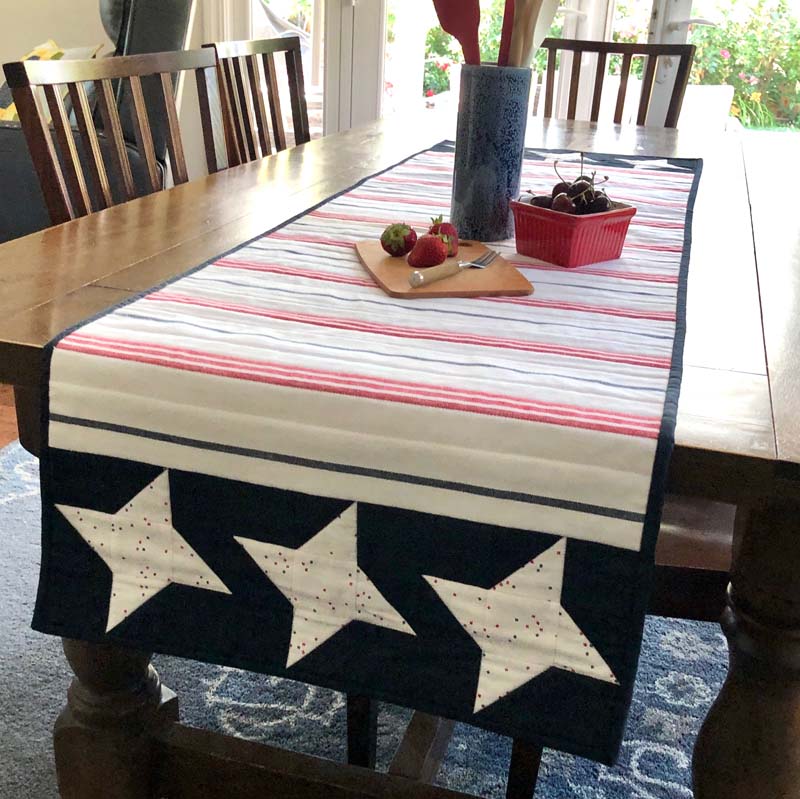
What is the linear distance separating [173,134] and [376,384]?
1.12 metres

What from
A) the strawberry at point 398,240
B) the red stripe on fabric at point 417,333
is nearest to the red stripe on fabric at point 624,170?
the strawberry at point 398,240

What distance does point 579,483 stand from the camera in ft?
2.21

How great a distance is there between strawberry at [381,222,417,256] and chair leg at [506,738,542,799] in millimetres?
549

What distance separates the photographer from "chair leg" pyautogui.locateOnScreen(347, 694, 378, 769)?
1144mm

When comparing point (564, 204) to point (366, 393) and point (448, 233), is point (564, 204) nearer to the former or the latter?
point (448, 233)

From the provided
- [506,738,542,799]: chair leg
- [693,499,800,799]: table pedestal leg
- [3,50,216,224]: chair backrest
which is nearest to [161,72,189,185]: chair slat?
[3,50,216,224]: chair backrest

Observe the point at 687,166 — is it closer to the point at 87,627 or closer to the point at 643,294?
the point at 643,294

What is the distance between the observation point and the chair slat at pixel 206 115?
1.77m

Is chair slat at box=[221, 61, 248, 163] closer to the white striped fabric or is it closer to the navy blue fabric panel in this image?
the white striped fabric

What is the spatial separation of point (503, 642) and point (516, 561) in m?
0.07

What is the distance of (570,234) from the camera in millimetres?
1057

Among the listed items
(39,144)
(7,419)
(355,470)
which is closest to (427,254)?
(355,470)

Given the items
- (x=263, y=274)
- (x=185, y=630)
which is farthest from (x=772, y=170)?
(x=185, y=630)

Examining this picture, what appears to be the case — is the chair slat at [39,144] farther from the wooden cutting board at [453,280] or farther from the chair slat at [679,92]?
the chair slat at [679,92]
